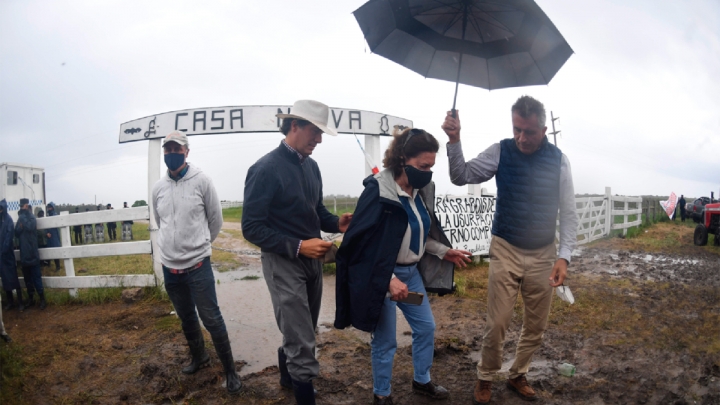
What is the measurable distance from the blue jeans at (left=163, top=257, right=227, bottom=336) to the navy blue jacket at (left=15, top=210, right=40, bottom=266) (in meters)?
4.62

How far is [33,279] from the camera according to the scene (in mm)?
6797

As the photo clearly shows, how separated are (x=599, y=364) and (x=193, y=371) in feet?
11.4

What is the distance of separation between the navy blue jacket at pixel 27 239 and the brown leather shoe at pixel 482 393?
22.3ft

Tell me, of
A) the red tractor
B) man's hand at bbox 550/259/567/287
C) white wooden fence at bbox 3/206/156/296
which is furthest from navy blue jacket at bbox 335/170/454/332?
the red tractor

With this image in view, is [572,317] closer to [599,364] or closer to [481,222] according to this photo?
[599,364]

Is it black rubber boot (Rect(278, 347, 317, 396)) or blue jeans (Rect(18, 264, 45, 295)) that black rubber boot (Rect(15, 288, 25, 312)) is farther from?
black rubber boot (Rect(278, 347, 317, 396))

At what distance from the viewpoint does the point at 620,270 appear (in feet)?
29.1

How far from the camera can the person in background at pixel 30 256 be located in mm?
6777

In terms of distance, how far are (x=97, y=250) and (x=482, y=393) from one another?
18.9ft

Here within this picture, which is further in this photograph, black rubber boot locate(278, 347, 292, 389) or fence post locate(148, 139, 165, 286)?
fence post locate(148, 139, 165, 286)

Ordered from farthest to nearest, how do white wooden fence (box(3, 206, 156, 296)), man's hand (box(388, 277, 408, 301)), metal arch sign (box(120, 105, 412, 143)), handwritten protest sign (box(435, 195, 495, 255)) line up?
1. handwritten protest sign (box(435, 195, 495, 255))
2. white wooden fence (box(3, 206, 156, 296))
3. metal arch sign (box(120, 105, 412, 143))
4. man's hand (box(388, 277, 408, 301))

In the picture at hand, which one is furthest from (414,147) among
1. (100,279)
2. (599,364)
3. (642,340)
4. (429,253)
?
(100,279)

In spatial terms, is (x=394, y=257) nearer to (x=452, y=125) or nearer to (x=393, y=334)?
(x=393, y=334)

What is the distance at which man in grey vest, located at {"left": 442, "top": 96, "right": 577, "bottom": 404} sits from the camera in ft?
10.3
